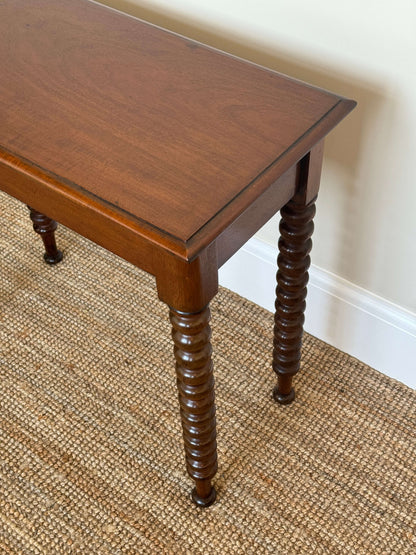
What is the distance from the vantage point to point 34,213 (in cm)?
163

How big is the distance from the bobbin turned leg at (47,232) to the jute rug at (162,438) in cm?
6

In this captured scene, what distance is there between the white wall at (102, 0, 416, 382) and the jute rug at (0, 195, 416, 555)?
0.21 m

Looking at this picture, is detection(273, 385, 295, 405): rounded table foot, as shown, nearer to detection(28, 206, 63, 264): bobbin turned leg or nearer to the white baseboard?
the white baseboard

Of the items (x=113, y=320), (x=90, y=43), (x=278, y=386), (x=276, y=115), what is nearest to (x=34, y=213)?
(x=113, y=320)

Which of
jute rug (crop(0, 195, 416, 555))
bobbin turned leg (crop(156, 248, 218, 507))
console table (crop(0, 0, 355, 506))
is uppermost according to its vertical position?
console table (crop(0, 0, 355, 506))

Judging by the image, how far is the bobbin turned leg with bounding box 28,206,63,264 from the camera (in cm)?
164

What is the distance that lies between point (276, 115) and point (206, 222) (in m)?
Result: 0.24

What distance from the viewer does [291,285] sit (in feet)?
3.97

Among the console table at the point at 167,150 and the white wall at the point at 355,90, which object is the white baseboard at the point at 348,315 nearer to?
the white wall at the point at 355,90

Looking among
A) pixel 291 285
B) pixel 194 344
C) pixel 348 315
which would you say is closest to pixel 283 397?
pixel 348 315

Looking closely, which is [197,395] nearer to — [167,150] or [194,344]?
[194,344]

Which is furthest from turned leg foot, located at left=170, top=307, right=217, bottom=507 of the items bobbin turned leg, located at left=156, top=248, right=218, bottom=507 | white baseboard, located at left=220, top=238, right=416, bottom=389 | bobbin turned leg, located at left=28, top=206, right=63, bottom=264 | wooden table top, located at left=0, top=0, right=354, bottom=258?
bobbin turned leg, located at left=28, top=206, right=63, bottom=264

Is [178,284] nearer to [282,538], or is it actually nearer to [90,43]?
[90,43]

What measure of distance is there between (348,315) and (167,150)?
0.68 metres
